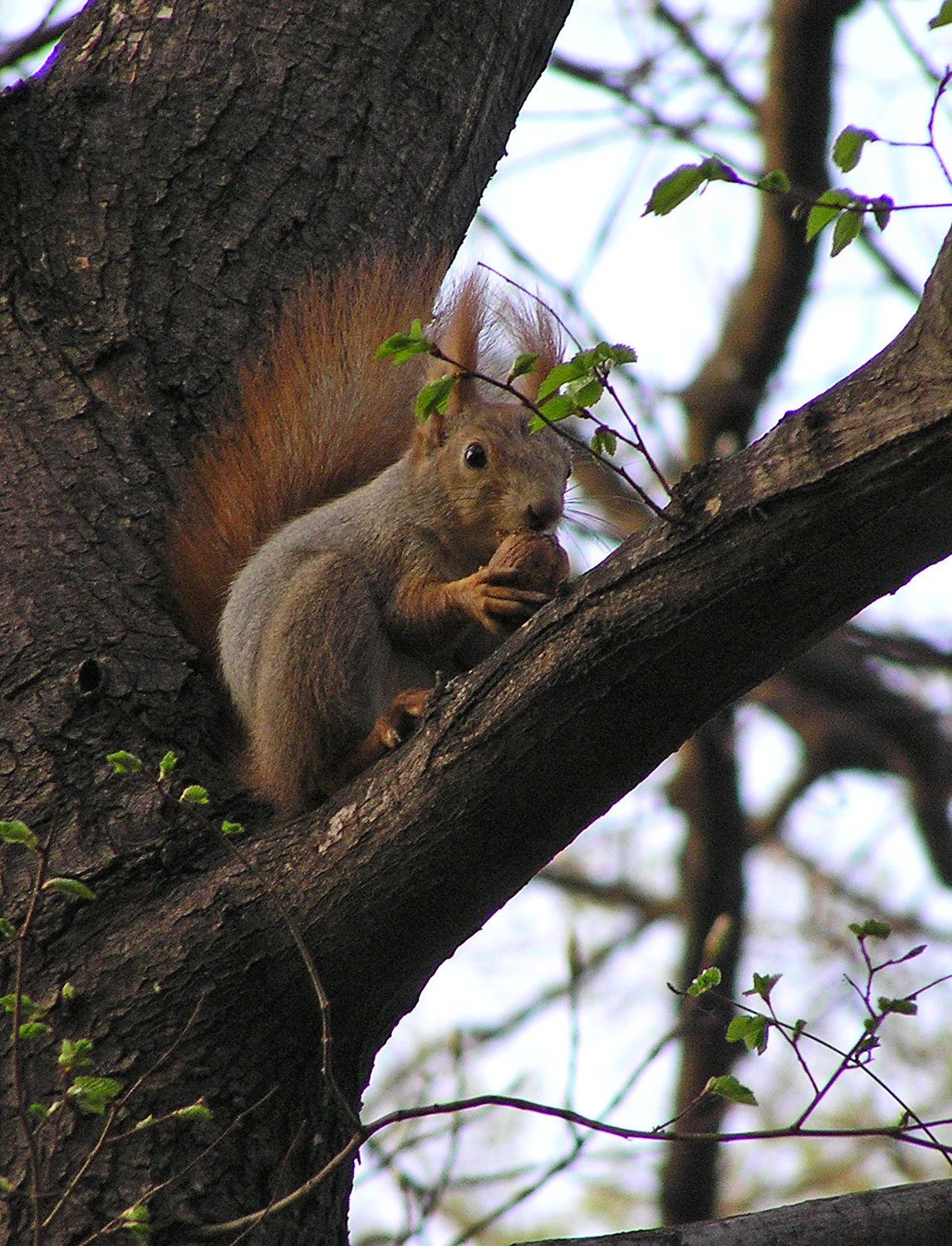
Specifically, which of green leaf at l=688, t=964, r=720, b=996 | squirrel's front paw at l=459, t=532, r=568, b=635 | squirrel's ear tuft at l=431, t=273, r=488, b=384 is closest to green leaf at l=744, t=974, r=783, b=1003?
green leaf at l=688, t=964, r=720, b=996

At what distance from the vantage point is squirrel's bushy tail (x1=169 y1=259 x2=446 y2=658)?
2246 mm

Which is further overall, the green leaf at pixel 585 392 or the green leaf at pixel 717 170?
the green leaf at pixel 585 392

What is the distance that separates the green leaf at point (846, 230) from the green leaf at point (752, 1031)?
75 cm

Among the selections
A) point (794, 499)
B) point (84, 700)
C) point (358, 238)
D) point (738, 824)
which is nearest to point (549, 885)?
point (738, 824)

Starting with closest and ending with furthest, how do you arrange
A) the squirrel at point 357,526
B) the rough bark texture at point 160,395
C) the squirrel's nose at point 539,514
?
the rough bark texture at point 160,395
the squirrel at point 357,526
the squirrel's nose at point 539,514

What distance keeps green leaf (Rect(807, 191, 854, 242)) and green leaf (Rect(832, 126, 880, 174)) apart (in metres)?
0.03

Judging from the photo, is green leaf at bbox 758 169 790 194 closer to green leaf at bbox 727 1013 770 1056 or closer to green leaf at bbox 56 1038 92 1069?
green leaf at bbox 727 1013 770 1056

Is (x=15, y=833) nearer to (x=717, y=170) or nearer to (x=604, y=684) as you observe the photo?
(x=604, y=684)

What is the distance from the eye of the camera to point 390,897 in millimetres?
1627

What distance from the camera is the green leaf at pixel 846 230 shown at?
4.19 feet

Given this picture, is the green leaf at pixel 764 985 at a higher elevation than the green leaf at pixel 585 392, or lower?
lower

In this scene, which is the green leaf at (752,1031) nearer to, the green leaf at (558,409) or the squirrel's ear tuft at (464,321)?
the green leaf at (558,409)

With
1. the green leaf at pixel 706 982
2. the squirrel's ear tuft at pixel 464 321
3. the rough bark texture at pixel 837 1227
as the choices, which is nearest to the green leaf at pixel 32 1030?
the rough bark texture at pixel 837 1227

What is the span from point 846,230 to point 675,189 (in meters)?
0.15
